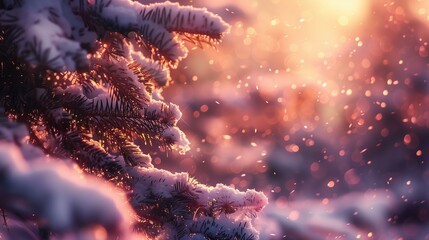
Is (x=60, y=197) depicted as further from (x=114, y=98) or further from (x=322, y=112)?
(x=322, y=112)

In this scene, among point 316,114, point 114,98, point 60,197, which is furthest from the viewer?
point 316,114

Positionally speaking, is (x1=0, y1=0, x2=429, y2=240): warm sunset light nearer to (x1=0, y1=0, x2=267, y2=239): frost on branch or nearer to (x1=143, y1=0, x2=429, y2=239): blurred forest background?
(x1=143, y1=0, x2=429, y2=239): blurred forest background

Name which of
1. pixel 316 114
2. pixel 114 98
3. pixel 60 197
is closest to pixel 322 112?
pixel 316 114

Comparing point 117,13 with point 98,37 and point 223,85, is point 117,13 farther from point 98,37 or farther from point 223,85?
point 223,85

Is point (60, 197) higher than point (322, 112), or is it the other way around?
point (322, 112)

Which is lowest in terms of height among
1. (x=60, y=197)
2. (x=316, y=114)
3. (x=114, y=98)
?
(x=60, y=197)

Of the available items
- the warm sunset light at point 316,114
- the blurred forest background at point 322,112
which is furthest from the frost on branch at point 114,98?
the blurred forest background at point 322,112
